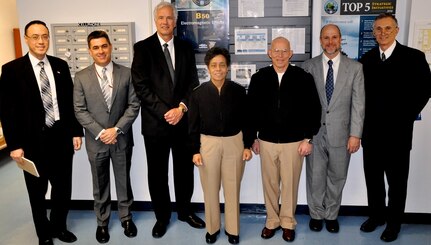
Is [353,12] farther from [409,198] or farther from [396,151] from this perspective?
[409,198]

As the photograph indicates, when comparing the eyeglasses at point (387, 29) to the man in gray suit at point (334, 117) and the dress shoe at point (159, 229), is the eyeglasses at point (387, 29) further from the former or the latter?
the dress shoe at point (159, 229)

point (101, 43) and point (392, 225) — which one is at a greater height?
point (101, 43)

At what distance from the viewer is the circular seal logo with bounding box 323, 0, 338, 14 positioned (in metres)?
3.22

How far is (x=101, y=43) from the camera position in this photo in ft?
9.23

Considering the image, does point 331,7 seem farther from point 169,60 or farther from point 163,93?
point 163,93

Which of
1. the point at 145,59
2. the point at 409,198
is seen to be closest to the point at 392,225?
the point at 409,198

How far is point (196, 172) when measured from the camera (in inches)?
141

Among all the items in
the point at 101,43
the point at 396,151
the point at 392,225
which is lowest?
the point at 392,225

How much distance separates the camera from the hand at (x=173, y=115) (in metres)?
2.91

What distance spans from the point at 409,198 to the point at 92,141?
282cm

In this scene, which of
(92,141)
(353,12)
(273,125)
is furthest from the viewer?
(353,12)

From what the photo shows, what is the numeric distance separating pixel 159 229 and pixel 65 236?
0.76 metres

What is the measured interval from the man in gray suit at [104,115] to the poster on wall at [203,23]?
725mm

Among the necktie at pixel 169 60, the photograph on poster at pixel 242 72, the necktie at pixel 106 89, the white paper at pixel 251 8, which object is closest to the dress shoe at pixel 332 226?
the photograph on poster at pixel 242 72
